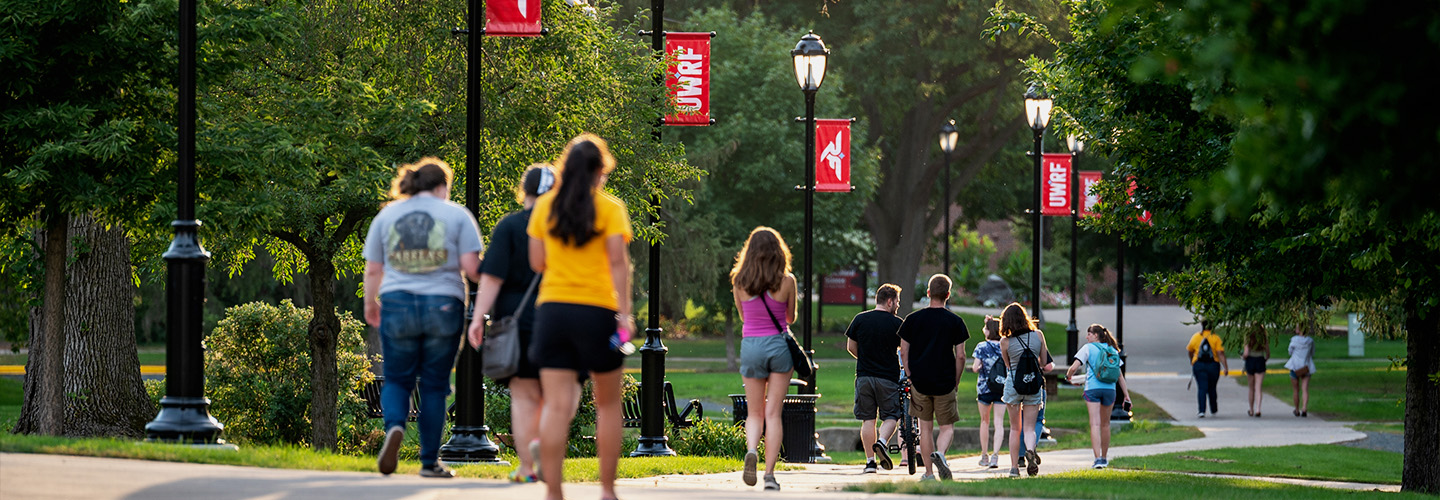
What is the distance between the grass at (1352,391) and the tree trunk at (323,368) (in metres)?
15.8

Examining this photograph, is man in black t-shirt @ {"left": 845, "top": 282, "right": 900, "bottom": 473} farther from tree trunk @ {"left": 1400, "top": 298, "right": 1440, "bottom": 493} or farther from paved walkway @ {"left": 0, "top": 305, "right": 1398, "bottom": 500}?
tree trunk @ {"left": 1400, "top": 298, "right": 1440, "bottom": 493}

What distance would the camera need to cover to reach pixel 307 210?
1645 centimetres

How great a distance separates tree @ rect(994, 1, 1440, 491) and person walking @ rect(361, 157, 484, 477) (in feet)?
11.1

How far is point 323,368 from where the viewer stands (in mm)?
17281

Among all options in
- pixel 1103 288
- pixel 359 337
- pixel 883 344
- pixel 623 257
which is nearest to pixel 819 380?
pixel 359 337

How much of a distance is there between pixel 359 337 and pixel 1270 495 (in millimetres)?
11135

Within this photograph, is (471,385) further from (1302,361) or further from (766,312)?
(1302,361)

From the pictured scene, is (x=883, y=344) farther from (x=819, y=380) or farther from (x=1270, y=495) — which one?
(x=819, y=380)

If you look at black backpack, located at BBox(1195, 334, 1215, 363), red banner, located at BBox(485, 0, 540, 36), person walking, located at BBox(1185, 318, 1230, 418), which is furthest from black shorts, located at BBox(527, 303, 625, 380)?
black backpack, located at BBox(1195, 334, 1215, 363)

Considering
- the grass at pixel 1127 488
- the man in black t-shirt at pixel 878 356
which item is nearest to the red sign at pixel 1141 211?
the grass at pixel 1127 488

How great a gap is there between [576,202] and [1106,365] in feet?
33.4

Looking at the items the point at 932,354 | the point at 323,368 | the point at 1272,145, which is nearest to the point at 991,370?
the point at 932,354

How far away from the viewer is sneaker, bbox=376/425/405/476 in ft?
25.8

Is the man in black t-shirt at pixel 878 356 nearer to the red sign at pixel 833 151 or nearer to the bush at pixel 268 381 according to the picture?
the bush at pixel 268 381
